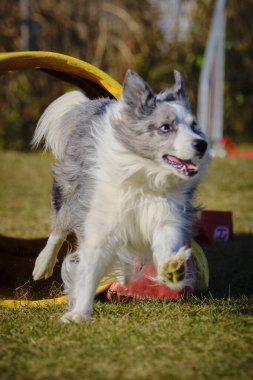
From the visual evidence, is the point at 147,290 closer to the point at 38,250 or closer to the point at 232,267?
the point at 232,267

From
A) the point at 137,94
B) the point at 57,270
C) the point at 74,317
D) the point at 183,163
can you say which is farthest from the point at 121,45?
the point at 74,317

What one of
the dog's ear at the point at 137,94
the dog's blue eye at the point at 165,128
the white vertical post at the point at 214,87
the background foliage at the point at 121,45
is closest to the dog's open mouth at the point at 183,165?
the dog's blue eye at the point at 165,128

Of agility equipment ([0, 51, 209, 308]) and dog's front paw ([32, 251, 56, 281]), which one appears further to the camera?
dog's front paw ([32, 251, 56, 281])

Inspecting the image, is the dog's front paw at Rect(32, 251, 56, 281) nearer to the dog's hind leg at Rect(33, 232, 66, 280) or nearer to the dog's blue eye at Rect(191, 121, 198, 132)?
the dog's hind leg at Rect(33, 232, 66, 280)

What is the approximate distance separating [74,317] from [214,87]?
11188 millimetres

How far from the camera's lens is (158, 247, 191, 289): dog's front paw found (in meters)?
3.99

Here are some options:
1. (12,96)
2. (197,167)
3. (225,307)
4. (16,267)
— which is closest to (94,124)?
(197,167)

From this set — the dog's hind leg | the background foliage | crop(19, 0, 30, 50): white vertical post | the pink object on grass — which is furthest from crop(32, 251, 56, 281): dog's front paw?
crop(19, 0, 30, 50): white vertical post

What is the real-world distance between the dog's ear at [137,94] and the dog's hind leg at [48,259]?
147 cm

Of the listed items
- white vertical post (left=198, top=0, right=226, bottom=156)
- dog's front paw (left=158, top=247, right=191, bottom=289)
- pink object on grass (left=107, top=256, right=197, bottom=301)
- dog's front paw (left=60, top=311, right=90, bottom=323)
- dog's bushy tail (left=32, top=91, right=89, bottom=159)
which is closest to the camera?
dog's front paw (left=158, top=247, right=191, bottom=289)

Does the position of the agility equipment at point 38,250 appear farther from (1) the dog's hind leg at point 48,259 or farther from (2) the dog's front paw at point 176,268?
(2) the dog's front paw at point 176,268

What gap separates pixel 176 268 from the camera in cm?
399

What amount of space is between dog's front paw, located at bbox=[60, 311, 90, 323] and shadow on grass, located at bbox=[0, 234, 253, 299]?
3.66 feet

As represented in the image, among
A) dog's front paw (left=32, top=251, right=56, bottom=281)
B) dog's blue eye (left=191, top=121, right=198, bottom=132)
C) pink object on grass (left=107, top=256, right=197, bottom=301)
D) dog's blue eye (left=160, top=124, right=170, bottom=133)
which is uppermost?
dog's blue eye (left=191, top=121, right=198, bottom=132)
